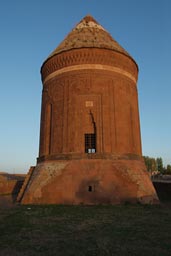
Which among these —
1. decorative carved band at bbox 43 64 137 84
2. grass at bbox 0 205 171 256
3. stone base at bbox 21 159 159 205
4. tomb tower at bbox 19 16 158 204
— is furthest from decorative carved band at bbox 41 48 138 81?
grass at bbox 0 205 171 256

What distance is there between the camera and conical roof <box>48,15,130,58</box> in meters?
13.3

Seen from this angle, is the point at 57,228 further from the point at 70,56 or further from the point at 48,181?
the point at 70,56

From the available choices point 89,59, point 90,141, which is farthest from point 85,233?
point 89,59

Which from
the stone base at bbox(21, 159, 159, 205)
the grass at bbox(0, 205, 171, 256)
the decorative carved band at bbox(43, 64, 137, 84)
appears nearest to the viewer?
the grass at bbox(0, 205, 171, 256)

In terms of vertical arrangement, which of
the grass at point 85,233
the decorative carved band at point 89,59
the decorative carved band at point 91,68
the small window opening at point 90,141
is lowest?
the grass at point 85,233

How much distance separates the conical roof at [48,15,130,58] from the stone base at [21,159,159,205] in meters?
6.90

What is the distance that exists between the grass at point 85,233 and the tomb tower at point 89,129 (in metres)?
2.11

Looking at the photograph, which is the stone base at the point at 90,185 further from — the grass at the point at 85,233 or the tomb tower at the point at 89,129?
the grass at the point at 85,233

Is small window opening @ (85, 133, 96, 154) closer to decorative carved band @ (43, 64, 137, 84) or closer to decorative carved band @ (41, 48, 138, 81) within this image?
decorative carved band @ (43, 64, 137, 84)

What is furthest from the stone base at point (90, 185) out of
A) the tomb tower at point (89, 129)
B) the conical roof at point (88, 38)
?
the conical roof at point (88, 38)

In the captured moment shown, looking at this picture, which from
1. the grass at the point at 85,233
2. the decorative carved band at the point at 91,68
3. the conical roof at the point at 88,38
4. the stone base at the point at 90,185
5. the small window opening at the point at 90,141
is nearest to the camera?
the grass at the point at 85,233

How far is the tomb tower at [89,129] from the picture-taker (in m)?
10.8

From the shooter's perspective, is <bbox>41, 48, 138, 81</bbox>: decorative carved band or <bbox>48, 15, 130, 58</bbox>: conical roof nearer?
<bbox>41, 48, 138, 81</bbox>: decorative carved band

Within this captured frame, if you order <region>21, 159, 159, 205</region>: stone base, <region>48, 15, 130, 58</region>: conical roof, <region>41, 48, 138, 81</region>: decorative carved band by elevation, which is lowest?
<region>21, 159, 159, 205</region>: stone base
